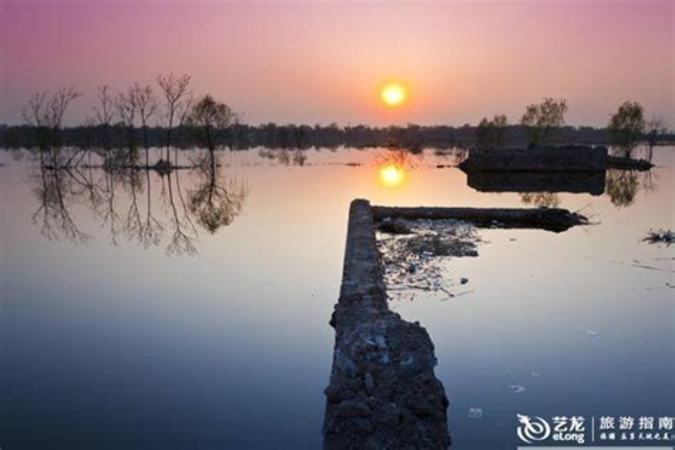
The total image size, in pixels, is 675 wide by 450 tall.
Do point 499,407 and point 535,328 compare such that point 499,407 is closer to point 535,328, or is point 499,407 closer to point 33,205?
point 535,328

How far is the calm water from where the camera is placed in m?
4.84

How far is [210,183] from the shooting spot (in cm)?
3053

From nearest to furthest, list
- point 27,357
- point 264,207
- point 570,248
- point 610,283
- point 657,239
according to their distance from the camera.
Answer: point 27,357 → point 610,283 → point 570,248 → point 657,239 → point 264,207

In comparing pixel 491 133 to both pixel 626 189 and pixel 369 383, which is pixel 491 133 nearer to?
pixel 626 189

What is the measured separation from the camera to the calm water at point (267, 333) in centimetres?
484

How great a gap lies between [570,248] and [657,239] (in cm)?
246

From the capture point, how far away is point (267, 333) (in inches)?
271

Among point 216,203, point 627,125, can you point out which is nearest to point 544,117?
point 627,125

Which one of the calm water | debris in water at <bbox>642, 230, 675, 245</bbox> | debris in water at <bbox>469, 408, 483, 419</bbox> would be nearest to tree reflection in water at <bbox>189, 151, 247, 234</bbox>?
the calm water

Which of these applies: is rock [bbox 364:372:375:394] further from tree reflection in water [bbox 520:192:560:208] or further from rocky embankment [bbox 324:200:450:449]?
tree reflection in water [bbox 520:192:560:208]

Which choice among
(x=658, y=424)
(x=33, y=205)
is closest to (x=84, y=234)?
(x=33, y=205)

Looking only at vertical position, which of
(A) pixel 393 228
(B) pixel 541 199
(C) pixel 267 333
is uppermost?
(B) pixel 541 199

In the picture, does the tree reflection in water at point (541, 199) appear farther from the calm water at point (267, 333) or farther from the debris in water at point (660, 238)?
the debris in water at point (660, 238)

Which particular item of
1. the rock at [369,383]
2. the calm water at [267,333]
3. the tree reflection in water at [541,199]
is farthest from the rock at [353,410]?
the tree reflection in water at [541,199]
